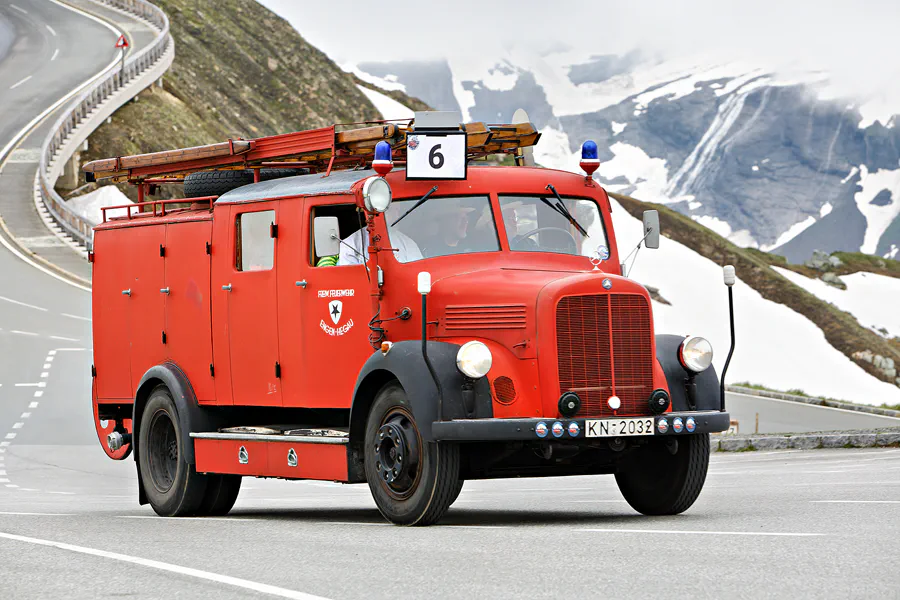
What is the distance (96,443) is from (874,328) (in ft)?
237

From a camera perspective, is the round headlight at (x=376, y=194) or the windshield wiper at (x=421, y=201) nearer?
the round headlight at (x=376, y=194)

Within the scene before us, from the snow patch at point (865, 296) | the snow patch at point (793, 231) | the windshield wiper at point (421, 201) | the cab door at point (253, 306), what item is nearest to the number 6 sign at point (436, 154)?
the windshield wiper at point (421, 201)

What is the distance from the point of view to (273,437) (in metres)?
12.7

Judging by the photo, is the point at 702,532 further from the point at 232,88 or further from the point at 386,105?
the point at 386,105

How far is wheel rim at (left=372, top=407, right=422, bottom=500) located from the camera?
35.7 feet

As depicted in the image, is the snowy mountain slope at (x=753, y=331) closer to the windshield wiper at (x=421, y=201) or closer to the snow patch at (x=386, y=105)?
the snow patch at (x=386, y=105)

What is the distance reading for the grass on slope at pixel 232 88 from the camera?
61.2 m

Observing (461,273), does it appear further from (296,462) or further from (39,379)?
(39,379)

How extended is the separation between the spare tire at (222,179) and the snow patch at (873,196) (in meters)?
191

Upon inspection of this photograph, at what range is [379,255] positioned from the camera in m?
11.8

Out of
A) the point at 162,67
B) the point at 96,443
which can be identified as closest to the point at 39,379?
the point at 96,443

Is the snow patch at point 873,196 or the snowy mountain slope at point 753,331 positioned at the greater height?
the snow patch at point 873,196

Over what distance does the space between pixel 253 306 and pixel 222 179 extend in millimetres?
1872

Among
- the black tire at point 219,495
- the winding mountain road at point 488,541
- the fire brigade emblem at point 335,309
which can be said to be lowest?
the winding mountain road at point 488,541
